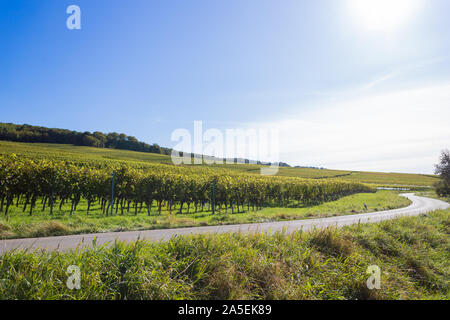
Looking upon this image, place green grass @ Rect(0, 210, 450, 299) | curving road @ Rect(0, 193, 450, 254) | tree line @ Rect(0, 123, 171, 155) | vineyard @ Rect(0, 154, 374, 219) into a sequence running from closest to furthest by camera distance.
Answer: green grass @ Rect(0, 210, 450, 299)
curving road @ Rect(0, 193, 450, 254)
vineyard @ Rect(0, 154, 374, 219)
tree line @ Rect(0, 123, 171, 155)

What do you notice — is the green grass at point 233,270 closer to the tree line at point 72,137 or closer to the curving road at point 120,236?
the curving road at point 120,236

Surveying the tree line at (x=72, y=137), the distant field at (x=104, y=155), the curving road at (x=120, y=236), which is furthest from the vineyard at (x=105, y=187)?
the tree line at (x=72, y=137)

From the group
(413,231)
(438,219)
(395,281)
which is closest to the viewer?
(395,281)

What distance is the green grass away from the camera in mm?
4051

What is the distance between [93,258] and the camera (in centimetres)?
465

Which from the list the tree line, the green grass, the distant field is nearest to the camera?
the green grass

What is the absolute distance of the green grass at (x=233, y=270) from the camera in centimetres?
405

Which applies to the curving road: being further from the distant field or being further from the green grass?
the distant field

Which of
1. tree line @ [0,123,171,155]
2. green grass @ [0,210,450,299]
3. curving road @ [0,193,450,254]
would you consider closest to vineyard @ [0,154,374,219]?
curving road @ [0,193,450,254]

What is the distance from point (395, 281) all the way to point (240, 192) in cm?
2121

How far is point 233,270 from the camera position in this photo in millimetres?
5027

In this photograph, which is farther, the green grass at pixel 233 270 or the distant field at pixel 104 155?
the distant field at pixel 104 155
